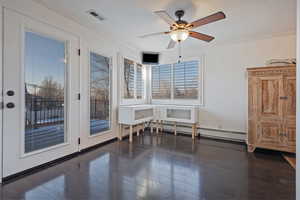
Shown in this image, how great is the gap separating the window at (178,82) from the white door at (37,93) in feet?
8.76

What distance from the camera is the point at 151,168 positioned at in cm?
248

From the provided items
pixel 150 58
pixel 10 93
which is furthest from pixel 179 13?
pixel 10 93

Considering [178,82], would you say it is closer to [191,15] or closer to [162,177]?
[191,15]

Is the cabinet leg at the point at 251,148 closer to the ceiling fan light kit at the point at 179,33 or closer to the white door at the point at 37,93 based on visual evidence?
the ceiling fan light kit at the point at 179,33

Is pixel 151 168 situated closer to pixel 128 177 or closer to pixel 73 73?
pixel 128 177

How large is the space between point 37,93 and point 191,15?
106 inches

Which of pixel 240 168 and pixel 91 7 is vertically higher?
pixel 91 7

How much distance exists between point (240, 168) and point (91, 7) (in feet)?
10.8

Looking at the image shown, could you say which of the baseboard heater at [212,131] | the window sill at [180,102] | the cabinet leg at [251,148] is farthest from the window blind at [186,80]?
the cabinet leg at [251,148]

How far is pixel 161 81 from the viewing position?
5098 mm

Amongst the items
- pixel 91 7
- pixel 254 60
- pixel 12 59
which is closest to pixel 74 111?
pixel 12 59

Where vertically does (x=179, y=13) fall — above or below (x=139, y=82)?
above

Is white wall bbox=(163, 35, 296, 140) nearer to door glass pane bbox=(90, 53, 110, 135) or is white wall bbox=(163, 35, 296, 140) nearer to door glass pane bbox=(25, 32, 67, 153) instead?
door glass pane bbox=(90, 53, 110, 135)

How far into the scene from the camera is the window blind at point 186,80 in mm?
4516
